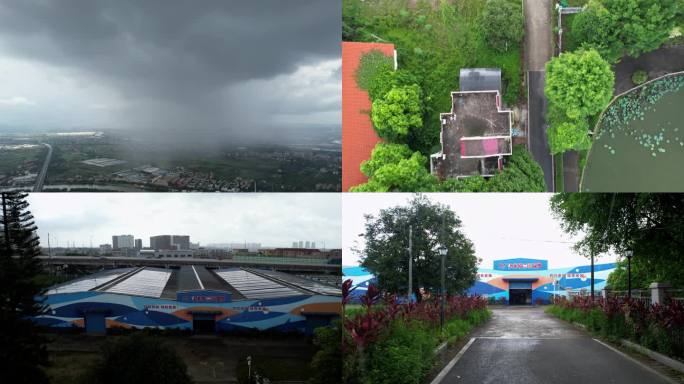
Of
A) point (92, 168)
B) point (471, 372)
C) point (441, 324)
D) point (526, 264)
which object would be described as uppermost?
point (92, 168)

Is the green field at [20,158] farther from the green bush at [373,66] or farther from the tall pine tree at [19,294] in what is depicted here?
the green bush at [373,66]

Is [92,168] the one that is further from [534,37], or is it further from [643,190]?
[643,190]

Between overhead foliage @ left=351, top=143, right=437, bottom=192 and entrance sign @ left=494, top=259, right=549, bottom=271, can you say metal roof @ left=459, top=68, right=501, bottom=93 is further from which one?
entrance sign @ left=494, top=259, right=549, bottom=271

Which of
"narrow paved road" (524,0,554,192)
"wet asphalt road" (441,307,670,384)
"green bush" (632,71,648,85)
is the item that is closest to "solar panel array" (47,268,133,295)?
"wet asphalt road" (441,307,670,384)

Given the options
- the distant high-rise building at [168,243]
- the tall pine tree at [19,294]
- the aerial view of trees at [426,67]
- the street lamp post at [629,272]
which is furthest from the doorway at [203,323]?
the street lamp post at [629,272]

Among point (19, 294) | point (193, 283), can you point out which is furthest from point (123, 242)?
point (19, 294)

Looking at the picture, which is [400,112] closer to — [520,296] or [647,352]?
[520,296]

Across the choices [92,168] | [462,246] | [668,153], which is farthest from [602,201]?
[92,168]
